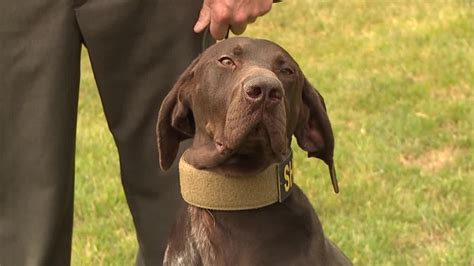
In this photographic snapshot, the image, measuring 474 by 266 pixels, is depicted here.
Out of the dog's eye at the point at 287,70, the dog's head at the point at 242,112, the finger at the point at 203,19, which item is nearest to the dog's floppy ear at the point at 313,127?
the dog's head at the point at 242,112

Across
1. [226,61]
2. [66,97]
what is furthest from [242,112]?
[66,97]

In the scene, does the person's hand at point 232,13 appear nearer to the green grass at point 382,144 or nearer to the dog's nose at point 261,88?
the dog's nose at point 261,88

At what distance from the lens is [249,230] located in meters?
3.23

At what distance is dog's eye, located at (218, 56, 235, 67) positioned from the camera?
10.3 ft

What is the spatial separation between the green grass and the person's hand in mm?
1681

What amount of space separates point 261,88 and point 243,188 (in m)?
0.41

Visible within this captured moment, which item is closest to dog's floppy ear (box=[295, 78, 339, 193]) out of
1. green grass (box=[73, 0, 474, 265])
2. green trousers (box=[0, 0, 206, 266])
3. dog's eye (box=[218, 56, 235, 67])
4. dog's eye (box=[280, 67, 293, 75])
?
dog's eye (box=[280, 67, 293, 75])

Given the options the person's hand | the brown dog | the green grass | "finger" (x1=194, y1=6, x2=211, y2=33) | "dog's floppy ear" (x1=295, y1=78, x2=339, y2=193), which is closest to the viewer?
the brown dog

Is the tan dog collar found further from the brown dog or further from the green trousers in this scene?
the green trousers

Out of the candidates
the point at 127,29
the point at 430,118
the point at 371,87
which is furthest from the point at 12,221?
the point at 371,87

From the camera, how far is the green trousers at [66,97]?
367 cm

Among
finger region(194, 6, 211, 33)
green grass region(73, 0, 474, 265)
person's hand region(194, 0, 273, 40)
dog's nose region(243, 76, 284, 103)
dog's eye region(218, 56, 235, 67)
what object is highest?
dog's nose region(243, 76, 284, 103)

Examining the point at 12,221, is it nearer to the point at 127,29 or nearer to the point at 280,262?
the point at 127,29

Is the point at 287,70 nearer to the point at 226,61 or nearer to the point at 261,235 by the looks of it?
the point at 226,61
